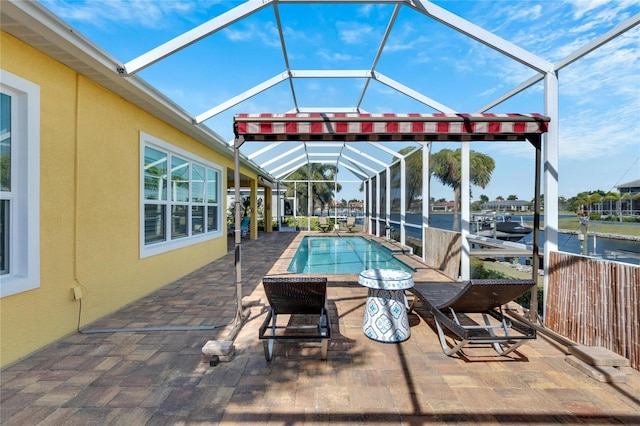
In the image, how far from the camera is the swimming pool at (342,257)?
8154 millimetres

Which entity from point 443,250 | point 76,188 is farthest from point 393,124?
point 443,250

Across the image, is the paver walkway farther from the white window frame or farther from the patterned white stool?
the white window frame

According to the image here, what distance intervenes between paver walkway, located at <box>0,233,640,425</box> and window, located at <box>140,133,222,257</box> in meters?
2.44

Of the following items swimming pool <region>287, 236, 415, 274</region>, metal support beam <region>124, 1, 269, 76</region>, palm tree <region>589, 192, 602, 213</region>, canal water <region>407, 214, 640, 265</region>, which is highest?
metal support beam <region>124, 1, 269, 76</region>

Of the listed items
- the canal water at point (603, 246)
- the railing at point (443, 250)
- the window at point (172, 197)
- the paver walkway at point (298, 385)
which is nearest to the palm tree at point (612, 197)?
the canal water at point (603, 246)

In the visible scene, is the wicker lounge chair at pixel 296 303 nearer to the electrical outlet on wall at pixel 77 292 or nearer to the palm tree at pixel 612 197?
the electrical outlet on wall at pixel 77 292

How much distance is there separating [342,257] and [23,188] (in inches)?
337

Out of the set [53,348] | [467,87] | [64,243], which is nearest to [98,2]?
[64,243]

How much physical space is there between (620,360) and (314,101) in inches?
294

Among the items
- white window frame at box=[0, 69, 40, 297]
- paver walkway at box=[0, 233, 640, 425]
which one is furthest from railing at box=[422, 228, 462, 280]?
white window frame at box=[0, 69, 40, 297]

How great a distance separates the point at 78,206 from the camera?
3631 millimetres

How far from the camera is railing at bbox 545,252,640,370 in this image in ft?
8.90

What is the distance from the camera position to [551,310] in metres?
3.65

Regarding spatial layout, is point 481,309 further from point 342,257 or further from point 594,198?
point 342,257
